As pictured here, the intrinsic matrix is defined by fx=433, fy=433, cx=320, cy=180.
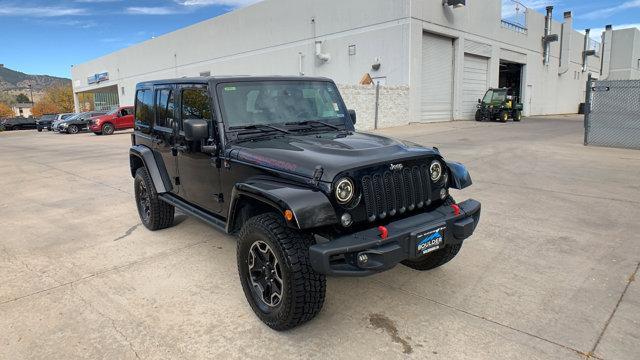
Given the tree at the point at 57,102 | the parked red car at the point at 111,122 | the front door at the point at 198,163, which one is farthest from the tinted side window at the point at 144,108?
the tree at the point at 57,102

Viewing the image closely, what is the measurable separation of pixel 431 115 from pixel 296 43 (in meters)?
10.2

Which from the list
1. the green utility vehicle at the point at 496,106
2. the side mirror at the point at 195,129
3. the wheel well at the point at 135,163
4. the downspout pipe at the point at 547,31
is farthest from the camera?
the downspout pipe at the point at 547,31

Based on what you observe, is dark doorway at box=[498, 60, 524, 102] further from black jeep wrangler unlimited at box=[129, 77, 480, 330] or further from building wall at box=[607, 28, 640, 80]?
black jeep wrangler unlimited at box=[129, 77, 480, 330]

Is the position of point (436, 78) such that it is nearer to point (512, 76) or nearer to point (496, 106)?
point (496, 106)

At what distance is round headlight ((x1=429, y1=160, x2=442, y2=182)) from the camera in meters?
3.39

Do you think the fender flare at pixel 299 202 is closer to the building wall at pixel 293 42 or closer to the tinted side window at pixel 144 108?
the tinted side window at pixel 144 108

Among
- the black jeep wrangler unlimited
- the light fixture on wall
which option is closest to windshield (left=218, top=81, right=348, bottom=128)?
the black jeep wrangler unlimited

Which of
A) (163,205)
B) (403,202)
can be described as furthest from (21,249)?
(403,202)

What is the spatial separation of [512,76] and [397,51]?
18398mm

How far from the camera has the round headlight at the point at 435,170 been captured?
11.1ft

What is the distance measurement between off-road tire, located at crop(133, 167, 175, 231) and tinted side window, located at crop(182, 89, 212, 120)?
4.05 ft

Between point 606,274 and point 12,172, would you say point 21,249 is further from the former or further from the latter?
point 12,172

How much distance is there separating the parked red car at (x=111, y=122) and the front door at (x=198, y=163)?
22.4m

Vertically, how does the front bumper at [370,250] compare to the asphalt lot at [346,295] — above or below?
above
